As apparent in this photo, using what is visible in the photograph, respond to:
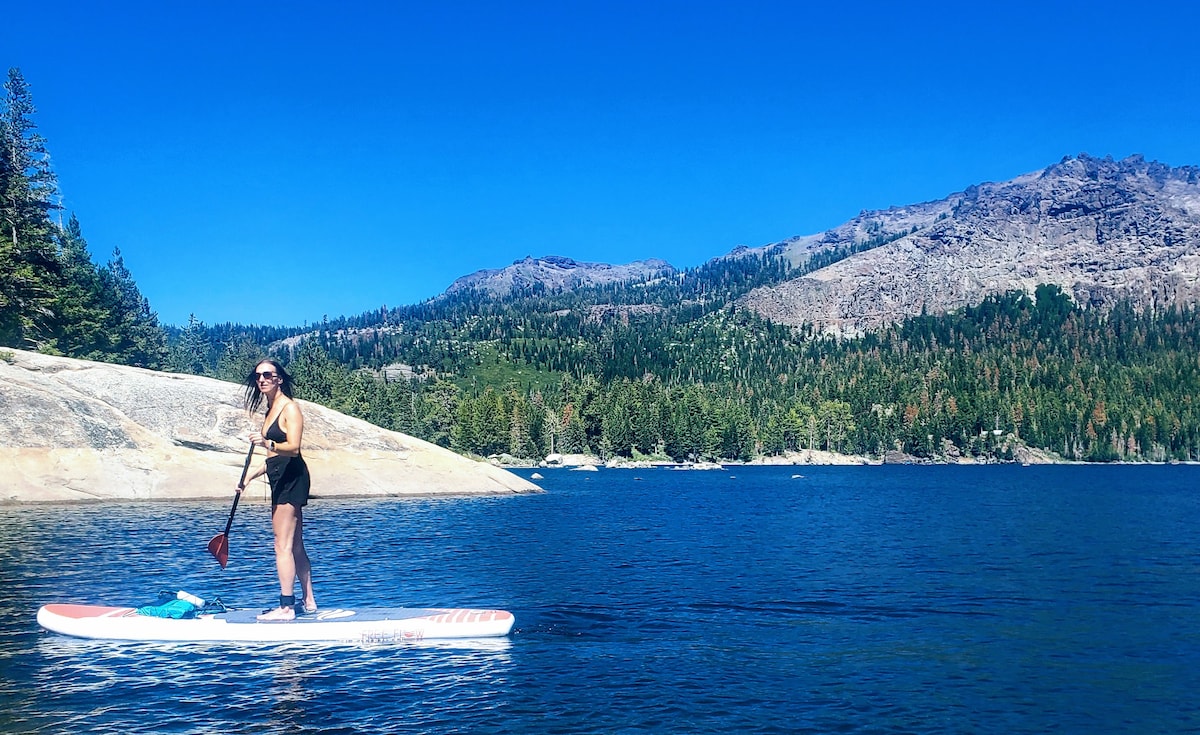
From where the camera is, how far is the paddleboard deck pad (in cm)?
2403

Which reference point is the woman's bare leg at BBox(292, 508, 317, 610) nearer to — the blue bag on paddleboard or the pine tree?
the blue bag on paddleboard

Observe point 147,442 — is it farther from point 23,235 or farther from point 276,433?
point 276,433

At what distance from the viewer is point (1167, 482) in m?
140

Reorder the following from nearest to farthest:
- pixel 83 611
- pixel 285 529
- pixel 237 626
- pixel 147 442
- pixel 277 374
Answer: pixel 277 374
pixel 285 529
pixel 237 626
pixel 83 611
pixel 147 442

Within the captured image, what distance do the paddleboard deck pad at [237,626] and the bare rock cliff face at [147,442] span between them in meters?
40.3

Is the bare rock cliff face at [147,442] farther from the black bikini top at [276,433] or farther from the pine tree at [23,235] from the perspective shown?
the black bikini top at [276,433]

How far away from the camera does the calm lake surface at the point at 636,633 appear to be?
19172mm

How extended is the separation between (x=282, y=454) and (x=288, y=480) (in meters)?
1.04

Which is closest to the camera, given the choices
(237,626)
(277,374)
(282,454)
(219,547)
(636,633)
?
(282,454)

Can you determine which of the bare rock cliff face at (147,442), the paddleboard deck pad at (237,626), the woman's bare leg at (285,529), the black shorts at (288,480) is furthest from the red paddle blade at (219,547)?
the bare rock cliff face at (147,442)

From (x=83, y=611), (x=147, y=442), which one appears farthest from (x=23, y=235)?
(x=83, y=611)

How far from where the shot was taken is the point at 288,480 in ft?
71.3

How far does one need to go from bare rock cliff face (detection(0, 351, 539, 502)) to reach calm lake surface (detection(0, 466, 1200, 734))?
13.1 ft

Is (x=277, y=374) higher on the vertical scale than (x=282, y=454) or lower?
higher
